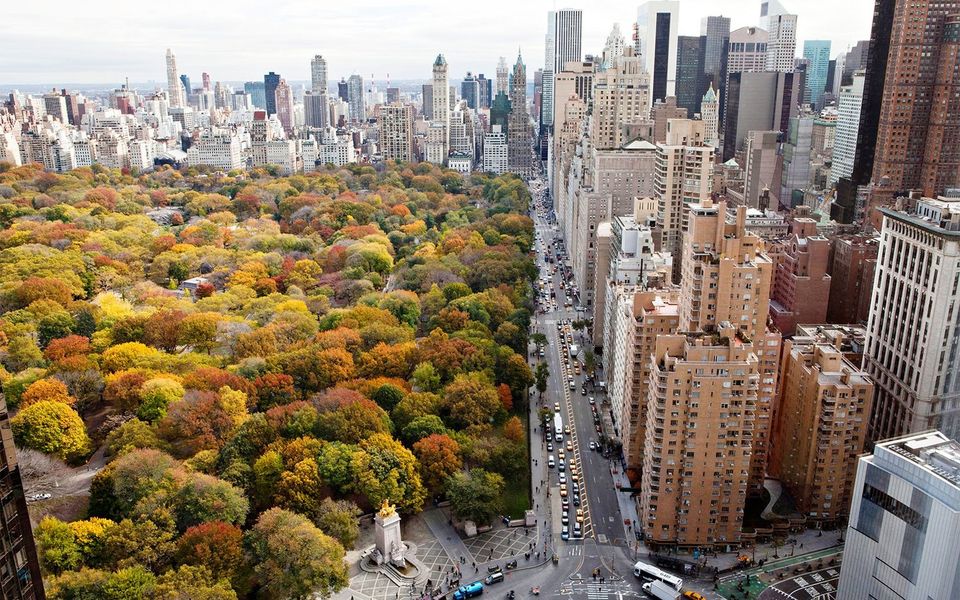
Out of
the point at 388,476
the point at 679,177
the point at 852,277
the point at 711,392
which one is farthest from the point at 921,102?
the point at 388,476

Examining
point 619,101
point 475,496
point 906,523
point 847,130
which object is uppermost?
point 619,101

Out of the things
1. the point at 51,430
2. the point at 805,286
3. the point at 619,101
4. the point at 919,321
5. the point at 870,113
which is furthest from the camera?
the point at 619,101

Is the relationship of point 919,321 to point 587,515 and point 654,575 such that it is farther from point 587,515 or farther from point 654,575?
point 587,515

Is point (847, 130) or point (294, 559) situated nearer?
point (294, 559)

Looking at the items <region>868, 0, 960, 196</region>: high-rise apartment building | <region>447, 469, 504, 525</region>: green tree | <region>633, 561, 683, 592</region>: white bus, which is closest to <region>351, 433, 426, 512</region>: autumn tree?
<region>447, 469, 504, 525</region>: green tree

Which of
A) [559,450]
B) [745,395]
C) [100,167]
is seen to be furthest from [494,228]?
[100,167]

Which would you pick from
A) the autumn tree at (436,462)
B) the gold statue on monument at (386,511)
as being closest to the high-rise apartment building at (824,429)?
the autumn tree at (436,462)
